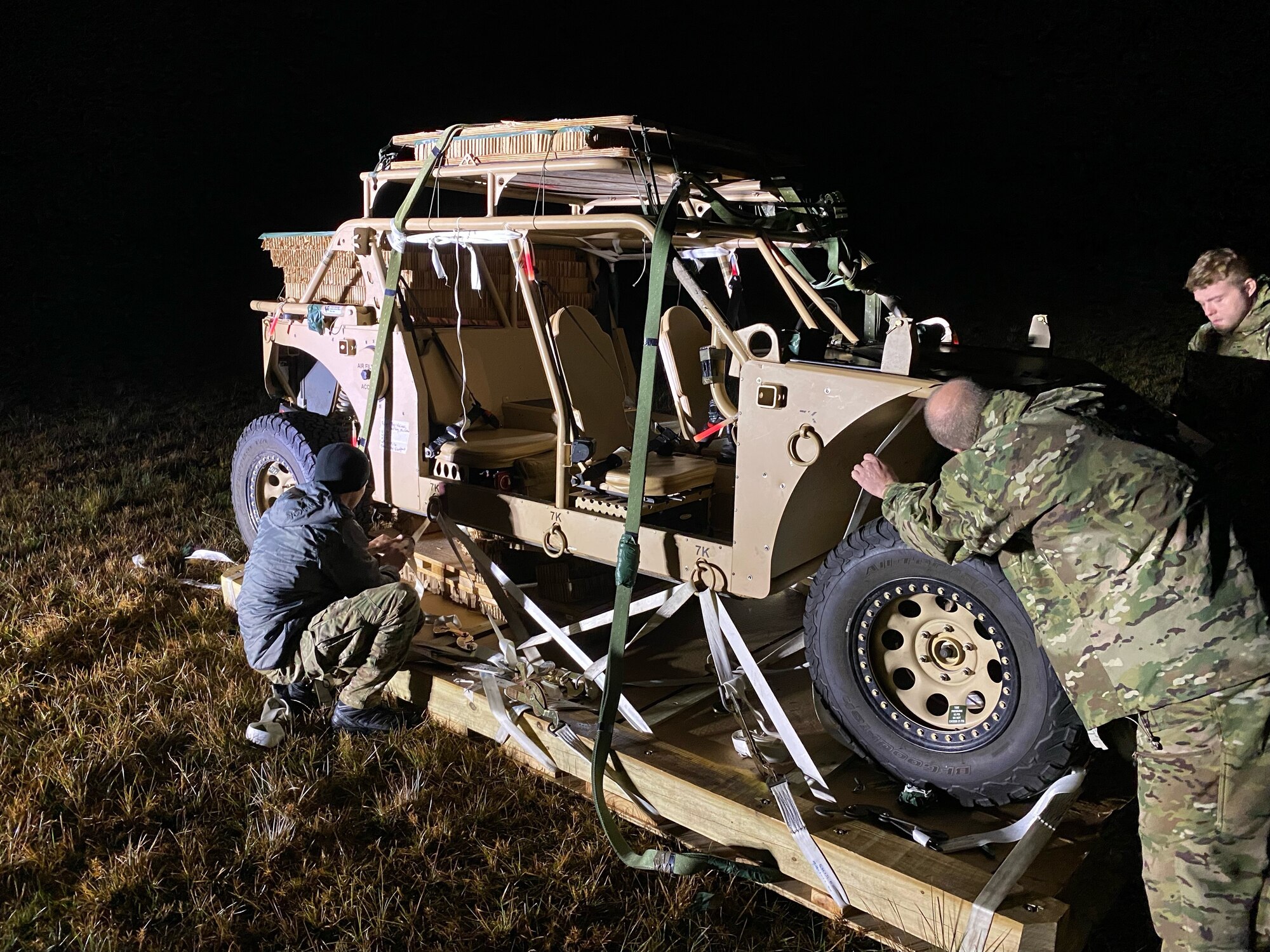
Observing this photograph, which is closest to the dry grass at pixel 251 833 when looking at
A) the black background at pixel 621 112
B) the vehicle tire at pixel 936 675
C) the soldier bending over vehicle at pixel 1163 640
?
the vehicle tire at pixel 936 675

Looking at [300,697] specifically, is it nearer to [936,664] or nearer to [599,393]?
[599,393]

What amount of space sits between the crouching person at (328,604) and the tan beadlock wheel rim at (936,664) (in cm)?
181

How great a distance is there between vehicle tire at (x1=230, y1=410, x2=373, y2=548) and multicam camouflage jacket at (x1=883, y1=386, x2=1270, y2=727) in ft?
10.3

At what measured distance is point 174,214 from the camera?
18.8 metres

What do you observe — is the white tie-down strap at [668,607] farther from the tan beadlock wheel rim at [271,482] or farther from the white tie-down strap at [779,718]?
the tan beadlock wheel rim at [271,482]

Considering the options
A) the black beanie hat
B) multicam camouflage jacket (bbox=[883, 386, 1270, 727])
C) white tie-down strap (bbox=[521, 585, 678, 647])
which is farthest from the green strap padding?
the black beanie hat

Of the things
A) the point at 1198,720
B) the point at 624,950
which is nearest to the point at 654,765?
the point at 624,950

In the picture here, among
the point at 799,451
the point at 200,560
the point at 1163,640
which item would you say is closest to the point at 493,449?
the point at 799,451

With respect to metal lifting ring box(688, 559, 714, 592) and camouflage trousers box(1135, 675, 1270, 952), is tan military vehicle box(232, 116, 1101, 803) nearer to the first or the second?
metal lifting ring box(688, 559, 714, 592)

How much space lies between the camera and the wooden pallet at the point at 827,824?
2744 millimetres

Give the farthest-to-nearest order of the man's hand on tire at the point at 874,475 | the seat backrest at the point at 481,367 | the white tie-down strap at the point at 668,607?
the seat backrest at the point at 481,367 < the white tie-down strap at the point at 668,607 < the man's hand on tire at the point at 874,475

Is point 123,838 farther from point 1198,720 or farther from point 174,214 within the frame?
point 174,214

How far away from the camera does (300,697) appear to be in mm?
4148

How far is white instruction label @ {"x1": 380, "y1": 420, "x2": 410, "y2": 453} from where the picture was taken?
4.64 metres
